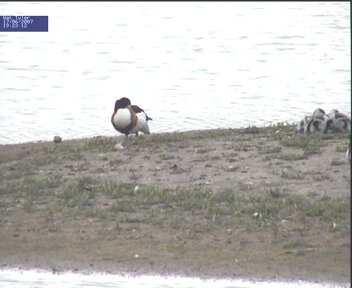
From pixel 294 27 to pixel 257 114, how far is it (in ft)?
45.9

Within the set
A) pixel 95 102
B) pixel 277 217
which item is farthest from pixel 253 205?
pixel 95 102

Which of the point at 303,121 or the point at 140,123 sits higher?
the point at 303,121

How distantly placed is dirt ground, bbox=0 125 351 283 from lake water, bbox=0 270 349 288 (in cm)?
14

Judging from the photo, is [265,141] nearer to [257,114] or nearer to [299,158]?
[299,158]

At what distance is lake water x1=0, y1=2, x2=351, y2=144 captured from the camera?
1703 cm

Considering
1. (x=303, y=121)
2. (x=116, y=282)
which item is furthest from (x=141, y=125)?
(x=116, y=282)

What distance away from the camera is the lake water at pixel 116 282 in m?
7.66

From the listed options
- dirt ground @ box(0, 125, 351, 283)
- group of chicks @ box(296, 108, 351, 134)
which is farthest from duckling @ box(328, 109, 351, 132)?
dirt ground @ box(0, 125, 351, 283)

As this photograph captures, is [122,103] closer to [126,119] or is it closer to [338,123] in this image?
[126,119]

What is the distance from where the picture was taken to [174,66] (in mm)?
23375

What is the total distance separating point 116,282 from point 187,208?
160 cm

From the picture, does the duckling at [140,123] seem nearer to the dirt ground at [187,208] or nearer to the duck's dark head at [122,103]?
the duck's dark head at [122,103]

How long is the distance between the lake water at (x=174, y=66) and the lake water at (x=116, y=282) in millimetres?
6684
